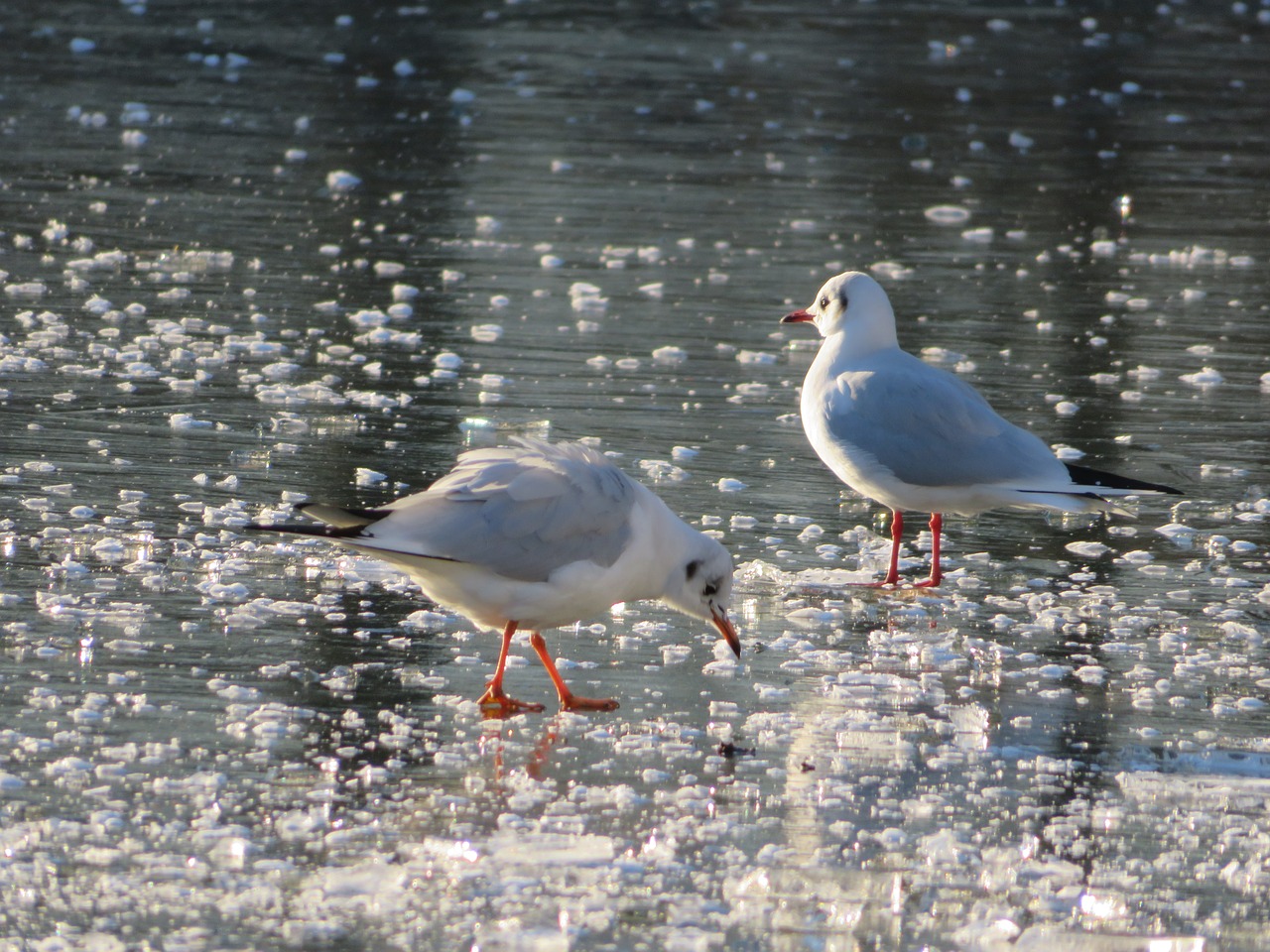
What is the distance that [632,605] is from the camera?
6484 millimetres

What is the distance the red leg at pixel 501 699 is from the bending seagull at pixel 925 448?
1923 millimetres

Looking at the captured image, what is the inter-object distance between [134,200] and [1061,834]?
33.6ft

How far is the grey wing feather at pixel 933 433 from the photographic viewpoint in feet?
22.8

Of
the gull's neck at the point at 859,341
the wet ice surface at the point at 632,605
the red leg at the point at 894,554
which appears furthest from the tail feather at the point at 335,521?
the gull's neck at the point at 859,341

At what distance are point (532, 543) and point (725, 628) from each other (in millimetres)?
687

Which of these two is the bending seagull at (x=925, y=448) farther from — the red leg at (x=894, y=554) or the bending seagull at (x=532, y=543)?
the bending seagull at (x=532, y=543)

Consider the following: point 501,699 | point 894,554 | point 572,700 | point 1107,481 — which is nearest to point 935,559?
point 894,554

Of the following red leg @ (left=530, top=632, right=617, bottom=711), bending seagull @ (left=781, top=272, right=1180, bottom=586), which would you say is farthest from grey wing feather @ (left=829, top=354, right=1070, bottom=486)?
red leg @ (left=530, top=632, right=617, bottom=711)

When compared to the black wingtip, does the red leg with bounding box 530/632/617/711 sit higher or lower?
lower

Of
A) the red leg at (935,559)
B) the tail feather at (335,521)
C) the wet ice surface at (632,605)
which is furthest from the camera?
the red leg at (935,559)

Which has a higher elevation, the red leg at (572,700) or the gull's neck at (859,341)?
the gull's neck at (859,341)

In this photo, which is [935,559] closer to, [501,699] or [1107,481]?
[1107,481]

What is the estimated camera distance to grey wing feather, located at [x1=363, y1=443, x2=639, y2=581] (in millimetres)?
5332

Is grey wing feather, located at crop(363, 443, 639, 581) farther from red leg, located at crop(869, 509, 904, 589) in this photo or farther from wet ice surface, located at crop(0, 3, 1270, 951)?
red leg, located at crop(869, 509, 904, 589)
